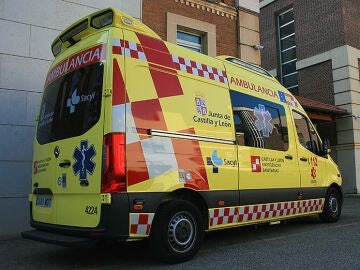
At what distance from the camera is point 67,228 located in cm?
450

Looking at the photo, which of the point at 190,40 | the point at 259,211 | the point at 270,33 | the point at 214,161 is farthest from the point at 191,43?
the point at 270,33

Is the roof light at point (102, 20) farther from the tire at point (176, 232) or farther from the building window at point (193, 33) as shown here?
the building window at point (193, 33)

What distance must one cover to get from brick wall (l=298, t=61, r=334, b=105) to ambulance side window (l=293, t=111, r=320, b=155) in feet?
45.5

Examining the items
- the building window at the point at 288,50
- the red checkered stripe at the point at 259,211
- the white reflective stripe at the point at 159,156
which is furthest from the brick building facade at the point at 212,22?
the building window at the point at 288,50

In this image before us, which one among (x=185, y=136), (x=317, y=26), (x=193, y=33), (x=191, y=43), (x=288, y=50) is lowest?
(x=185, y=136)

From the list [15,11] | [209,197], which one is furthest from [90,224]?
[15,11]

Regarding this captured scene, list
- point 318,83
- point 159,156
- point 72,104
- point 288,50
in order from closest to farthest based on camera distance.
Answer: point 159,156 → point 72,104 → point 318,83 → point 288,50

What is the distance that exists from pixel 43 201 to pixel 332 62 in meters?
18.5

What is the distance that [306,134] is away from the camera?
294 inches

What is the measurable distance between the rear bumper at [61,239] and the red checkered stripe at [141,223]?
42 centimetres

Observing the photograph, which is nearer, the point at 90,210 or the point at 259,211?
the point at 90,210

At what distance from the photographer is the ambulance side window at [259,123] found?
584 centimetres

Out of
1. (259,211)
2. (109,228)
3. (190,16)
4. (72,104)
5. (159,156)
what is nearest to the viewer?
(109,228)

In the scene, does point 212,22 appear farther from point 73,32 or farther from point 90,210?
point 90,210
